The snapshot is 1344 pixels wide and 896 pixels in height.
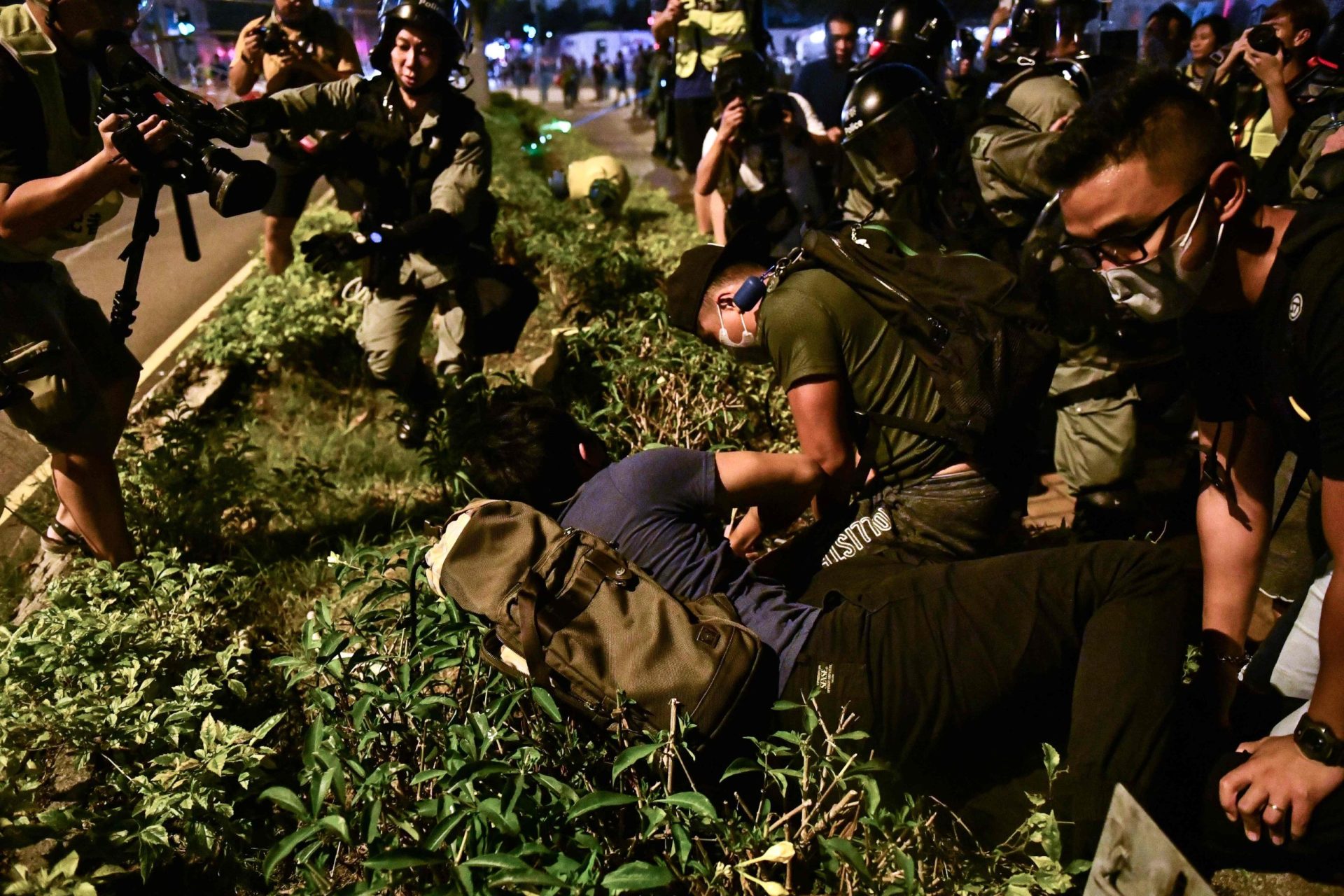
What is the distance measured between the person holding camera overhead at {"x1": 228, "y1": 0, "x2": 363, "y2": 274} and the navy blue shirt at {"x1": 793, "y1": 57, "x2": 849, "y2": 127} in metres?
2.87

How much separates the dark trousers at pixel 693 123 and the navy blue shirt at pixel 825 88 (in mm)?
730

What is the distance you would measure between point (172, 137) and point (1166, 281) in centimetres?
263

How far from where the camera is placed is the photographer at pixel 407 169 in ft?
12.8

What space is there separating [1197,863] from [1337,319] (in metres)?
1.32

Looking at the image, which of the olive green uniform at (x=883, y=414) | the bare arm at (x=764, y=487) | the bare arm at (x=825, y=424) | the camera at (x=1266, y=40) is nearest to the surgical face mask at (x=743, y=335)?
the olive green uniform at (x=883, y=414)

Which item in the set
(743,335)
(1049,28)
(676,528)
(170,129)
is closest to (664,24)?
(1049,28)

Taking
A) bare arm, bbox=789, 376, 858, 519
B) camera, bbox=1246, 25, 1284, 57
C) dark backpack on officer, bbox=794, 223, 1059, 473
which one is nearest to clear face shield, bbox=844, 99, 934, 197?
dark backpack on officer, bbox=794, 223, 1059, 473

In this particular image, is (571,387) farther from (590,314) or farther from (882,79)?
(882,79)

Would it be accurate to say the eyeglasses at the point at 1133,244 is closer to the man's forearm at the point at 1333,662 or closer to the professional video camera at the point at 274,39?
the man's forearm at the point at 1333,662

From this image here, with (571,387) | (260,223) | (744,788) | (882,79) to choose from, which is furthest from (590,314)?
(260,223)

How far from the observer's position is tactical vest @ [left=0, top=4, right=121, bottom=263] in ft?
9.06

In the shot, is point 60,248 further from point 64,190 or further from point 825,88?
point 825,88

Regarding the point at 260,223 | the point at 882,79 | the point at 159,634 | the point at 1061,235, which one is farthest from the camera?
the point at 260,223

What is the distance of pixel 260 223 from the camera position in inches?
364
